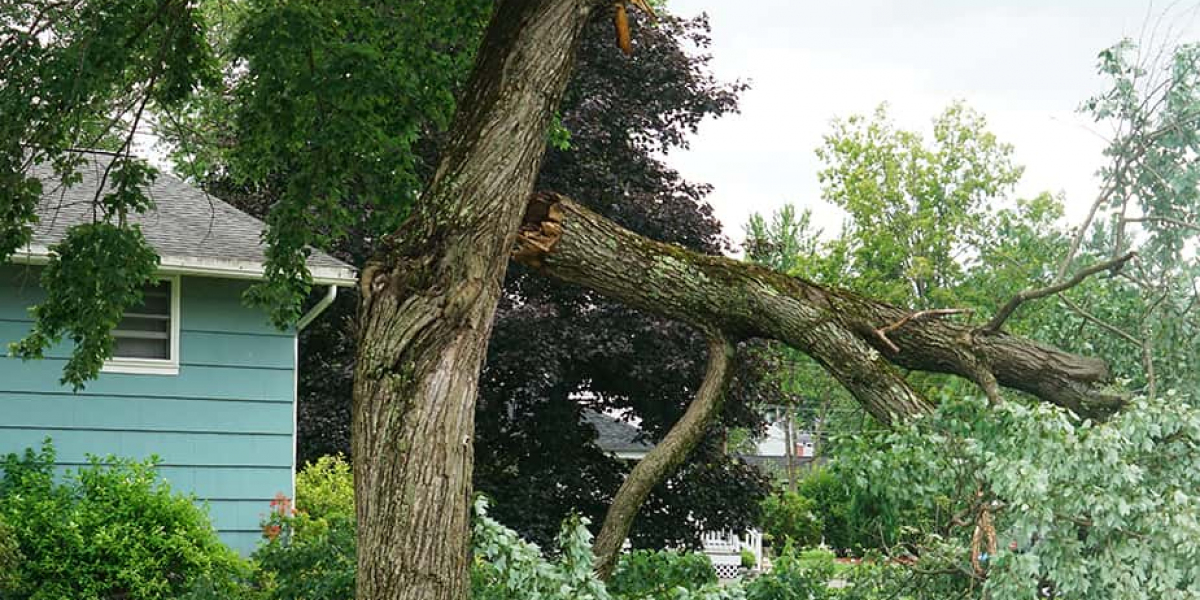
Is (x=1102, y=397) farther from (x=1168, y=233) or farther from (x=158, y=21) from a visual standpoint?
(x=158, y=21)

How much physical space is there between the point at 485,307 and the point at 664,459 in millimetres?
1493

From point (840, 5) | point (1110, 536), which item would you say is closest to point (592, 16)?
point (1110, 536)

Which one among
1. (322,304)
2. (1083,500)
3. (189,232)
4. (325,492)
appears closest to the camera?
(1083,500)

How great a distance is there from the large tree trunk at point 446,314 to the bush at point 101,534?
4.35 m

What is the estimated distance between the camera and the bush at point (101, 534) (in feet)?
30.8

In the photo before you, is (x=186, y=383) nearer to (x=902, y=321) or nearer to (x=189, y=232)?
(x=189, y=232)

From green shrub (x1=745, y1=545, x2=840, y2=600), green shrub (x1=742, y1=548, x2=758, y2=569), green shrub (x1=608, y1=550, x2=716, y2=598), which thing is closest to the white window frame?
green shrub (x1=608, y1=550, x2=716, y2=598)

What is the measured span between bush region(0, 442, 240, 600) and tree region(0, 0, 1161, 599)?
230 cm

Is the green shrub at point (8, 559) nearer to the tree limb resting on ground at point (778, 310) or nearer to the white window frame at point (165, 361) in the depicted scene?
the white window frame at point (165, 361)

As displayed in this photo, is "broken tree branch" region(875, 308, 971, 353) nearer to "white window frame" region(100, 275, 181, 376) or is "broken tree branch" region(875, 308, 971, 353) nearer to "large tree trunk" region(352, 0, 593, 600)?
"large tree trunk" region(352, 0, 593, 600)

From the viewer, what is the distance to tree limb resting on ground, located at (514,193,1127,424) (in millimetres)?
6422

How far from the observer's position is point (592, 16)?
659 cm

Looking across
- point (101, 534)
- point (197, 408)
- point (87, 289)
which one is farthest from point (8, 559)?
point (197, 408)

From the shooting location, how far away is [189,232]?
11.5 m
